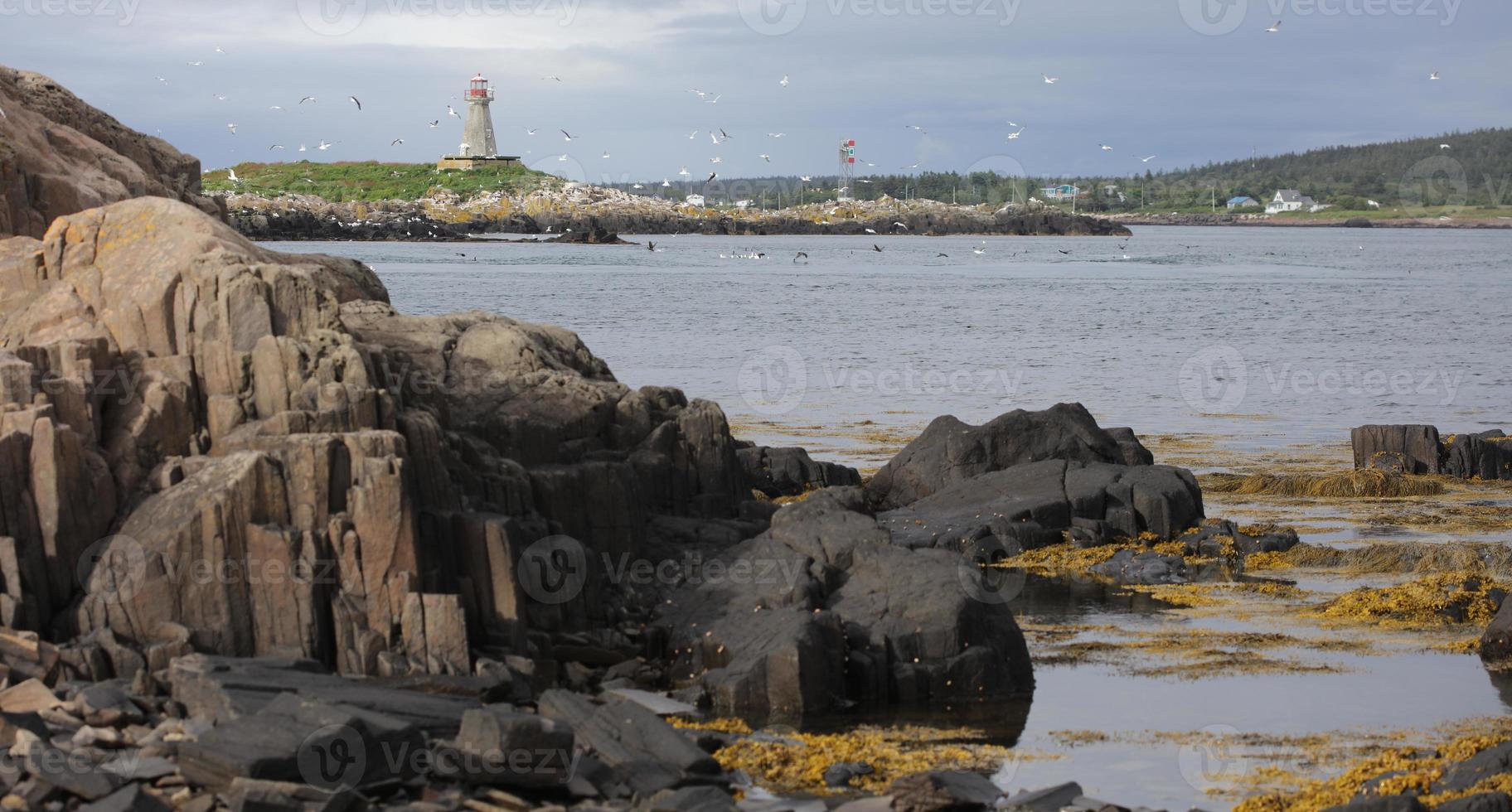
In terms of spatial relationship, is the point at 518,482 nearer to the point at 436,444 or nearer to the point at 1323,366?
the point at 436,444

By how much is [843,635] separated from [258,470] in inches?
215

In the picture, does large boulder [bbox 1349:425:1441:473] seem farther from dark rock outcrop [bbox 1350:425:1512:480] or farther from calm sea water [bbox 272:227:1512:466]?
calm sea water [bbox 272:227:1512:466]

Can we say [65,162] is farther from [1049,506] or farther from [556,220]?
[556,220]

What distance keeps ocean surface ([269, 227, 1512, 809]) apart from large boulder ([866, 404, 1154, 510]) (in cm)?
390

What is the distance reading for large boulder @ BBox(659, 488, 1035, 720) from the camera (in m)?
14.1

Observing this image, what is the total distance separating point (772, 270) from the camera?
10669cm

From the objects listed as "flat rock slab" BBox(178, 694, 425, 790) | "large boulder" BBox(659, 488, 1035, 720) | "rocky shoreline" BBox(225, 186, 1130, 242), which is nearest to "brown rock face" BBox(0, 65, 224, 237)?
"flat rock slab" BBox(178, 694, 425, 790)

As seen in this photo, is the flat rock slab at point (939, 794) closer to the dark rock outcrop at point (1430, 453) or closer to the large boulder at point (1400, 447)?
the dark rock outcrop at point (1430, 453)

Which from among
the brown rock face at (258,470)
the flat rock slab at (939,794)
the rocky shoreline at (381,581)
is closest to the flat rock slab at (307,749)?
the rocky shoreline at (381,581)

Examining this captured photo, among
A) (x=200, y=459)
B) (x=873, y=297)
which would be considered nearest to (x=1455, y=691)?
(x=200, y=459)

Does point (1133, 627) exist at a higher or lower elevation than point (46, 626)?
lower

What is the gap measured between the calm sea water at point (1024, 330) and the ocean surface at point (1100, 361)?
0.21 metres

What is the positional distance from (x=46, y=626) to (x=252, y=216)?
111 metres

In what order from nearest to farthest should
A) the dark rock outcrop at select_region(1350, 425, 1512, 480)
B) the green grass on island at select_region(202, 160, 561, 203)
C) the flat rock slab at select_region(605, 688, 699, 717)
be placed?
the flat rock slab at select_region(605, 688, 699, 717), the dark rock outcrop at select_region(1350, 425, 1512, 480), the green grass on island at select_region(202, 160, 561, 203)
